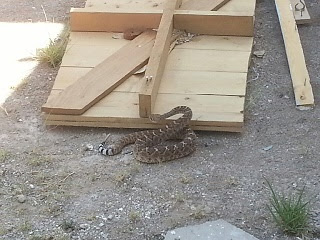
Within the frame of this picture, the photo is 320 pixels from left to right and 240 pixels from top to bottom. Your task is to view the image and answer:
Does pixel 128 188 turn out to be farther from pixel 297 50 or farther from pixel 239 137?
pixel 297 50

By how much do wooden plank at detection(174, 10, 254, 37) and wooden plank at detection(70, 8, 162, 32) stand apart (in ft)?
0.72

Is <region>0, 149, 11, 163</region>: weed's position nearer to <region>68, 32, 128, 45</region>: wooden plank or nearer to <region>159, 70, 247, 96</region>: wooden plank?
<region>159, 70, 247, 96</region>: wooden plank

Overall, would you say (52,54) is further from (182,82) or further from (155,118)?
(155,118)

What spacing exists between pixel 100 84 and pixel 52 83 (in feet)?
1.97

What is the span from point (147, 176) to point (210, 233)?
0.82 metres

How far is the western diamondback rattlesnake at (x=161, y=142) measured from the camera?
4891 millimetres

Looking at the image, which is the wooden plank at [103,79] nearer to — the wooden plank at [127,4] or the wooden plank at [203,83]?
the wooden plank at [203,83]

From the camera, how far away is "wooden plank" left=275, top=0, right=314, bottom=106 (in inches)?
221

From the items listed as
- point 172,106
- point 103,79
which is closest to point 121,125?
point 172,106

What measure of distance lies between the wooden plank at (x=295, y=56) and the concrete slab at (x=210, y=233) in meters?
1.75

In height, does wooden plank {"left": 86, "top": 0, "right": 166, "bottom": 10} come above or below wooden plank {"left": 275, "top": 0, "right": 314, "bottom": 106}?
above

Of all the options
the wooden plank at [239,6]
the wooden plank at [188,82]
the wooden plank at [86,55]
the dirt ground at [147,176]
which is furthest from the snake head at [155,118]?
the wooden plank at [239,6]

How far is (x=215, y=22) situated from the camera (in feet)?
20.2

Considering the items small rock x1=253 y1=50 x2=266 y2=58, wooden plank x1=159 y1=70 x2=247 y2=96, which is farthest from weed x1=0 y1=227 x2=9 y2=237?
small rock x1=253 y1=50 x2=266 y2=58
